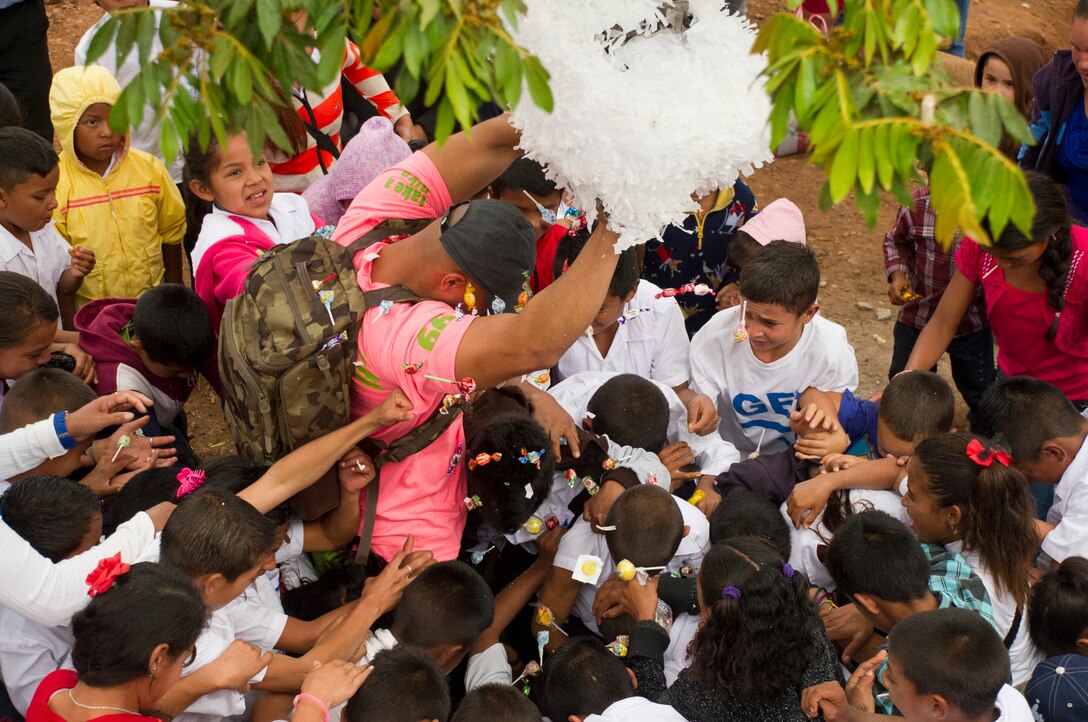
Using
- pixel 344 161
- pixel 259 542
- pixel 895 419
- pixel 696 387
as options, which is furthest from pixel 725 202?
pixel 259 542

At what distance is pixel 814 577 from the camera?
3.44 m

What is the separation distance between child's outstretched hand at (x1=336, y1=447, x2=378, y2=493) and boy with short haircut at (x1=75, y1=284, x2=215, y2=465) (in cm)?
100

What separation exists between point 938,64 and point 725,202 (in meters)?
2.92

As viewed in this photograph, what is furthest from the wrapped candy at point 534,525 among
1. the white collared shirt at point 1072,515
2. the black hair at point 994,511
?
the white collared shirt at point 1072,515

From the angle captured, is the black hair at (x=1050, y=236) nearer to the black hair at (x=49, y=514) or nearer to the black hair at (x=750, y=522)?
the black hair at (x=750, y=522)

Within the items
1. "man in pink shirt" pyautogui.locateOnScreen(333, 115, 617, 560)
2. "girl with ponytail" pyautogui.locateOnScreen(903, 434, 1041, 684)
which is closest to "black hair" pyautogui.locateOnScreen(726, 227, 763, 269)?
"girl with ponytail" pyautogui.locateOnScreen(903, 434, 1041, 684)

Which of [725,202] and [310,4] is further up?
[310,4]

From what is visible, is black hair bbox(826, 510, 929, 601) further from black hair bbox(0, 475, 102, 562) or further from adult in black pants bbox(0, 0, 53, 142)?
adult in black pants bbox(0, 0, 53, 142)

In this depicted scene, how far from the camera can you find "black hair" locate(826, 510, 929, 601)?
9.72 feet

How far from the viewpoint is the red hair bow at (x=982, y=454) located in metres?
3.10

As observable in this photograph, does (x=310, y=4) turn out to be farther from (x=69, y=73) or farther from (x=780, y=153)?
(x=780, y=153)

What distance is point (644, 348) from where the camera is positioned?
4.30 metres

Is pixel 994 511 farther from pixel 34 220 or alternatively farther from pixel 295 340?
pixel 34 220

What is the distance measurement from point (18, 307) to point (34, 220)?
619mm
